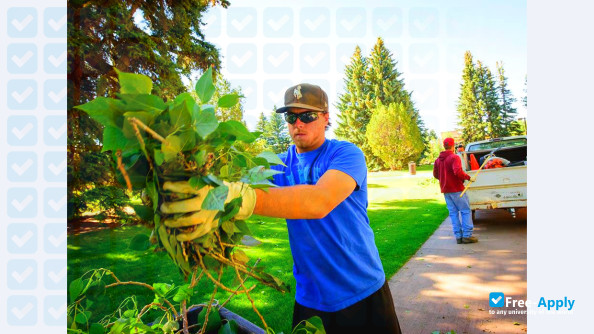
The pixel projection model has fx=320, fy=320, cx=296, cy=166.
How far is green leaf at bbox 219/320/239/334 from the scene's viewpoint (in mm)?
1425

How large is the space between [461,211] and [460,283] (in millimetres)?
2122

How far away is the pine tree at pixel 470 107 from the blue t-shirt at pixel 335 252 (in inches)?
1795

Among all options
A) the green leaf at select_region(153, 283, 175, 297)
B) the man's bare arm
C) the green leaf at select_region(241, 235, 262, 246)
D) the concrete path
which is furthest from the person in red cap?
the green leaf at select_region(241, 235, 262, 246)

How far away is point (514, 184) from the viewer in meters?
6.47

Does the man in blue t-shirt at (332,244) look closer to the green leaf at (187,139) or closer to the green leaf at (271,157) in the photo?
the green leaf at (271,157)

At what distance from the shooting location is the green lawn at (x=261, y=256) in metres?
3.57

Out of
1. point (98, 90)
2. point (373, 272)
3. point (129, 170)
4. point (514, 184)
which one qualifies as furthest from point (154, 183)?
point (514, 184)

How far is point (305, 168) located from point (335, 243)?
0.46m

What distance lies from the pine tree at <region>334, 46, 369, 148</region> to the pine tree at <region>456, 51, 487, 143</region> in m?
14.7

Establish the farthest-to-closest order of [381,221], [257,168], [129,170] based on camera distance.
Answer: [381,221]
[257,168]
[129,170]

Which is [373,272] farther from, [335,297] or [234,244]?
[234,244]

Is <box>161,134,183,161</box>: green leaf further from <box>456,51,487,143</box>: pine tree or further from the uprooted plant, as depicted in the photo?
<box>456,51,487,143</box>: pine tree

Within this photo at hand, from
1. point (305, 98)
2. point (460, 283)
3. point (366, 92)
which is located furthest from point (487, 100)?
point (305, 98)

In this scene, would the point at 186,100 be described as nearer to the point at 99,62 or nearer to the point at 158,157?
the point at 158,157
